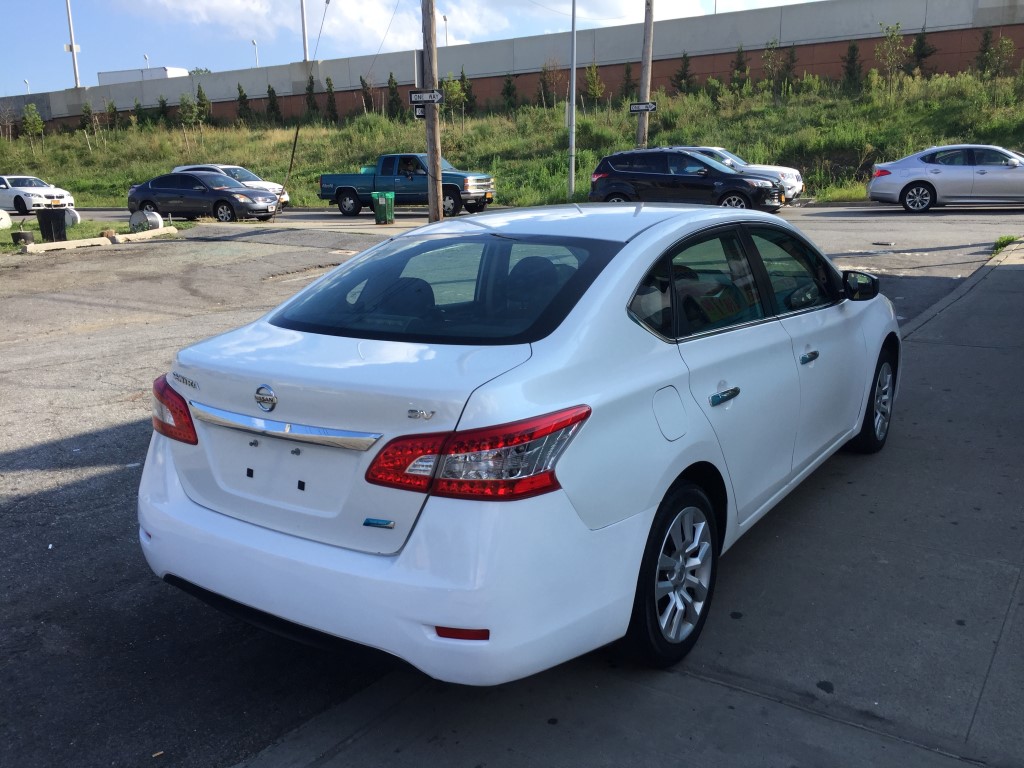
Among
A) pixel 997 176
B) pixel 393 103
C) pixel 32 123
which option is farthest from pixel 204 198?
pixel 32 123

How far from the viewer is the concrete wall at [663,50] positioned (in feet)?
136

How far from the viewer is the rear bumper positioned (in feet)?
8.97

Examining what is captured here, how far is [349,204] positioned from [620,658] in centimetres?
2718

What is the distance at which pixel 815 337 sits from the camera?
15.2 feet

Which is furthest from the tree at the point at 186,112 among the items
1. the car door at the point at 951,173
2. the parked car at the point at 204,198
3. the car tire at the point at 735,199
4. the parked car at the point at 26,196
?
the car door at the point at 951,173

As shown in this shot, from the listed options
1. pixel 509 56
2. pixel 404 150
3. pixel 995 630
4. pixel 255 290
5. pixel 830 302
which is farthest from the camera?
pixel 509 56

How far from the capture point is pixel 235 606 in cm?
317

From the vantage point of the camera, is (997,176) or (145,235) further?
(997,176)

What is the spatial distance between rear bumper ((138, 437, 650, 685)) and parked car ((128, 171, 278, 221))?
24434mm

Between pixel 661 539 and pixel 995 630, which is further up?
pixel 661 539

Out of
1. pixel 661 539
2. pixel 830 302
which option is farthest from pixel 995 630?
pixel 830 302

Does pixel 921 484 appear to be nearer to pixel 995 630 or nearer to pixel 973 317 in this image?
pixel 995 630

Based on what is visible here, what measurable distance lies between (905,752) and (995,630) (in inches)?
39.6

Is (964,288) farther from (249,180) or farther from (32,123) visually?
(32,123)
